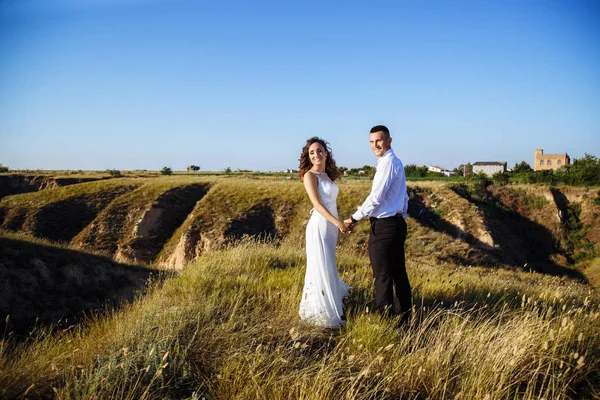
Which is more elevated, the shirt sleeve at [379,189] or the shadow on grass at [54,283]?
the shirt sleeve at [379,189]

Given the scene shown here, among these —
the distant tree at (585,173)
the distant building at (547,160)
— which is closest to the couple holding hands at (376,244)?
the distant tree at (585,173)

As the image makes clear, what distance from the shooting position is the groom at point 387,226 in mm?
5090

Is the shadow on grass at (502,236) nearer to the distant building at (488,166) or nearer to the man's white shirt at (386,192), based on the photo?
the man's white shirt at (386,192)

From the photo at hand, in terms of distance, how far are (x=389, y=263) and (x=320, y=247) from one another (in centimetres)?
100

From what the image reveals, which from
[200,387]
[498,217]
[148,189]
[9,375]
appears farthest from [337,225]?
[498,217]

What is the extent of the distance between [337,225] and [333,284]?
2.69 ft

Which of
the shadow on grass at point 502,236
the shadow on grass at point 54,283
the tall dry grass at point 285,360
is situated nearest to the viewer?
the tall dry grass at point 285,360

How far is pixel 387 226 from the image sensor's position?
5.11 m

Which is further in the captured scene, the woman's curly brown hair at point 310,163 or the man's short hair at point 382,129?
the woman's curly brown hair at point 310,163

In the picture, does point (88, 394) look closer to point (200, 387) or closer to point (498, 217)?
point (200, 387)

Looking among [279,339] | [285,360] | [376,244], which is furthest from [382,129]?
[285,360]

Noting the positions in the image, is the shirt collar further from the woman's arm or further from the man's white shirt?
the woman's arm

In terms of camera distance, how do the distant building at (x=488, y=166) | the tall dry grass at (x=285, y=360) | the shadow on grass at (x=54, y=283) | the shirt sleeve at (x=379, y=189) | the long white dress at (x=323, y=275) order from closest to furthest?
the tall dry grass at (x=285, y=360) → the shirt sleeve at (x=379, y=189) → the long white dress at (x=323, y=275) → the shadow on grass at (x=54, y=283) → the distant building at (x=488, y=166)

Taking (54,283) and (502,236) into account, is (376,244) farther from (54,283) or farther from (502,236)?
(502,236)
